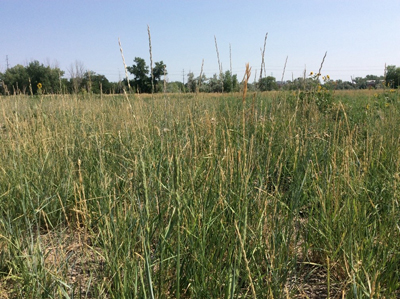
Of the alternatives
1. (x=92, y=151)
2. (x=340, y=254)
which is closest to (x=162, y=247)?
(x=340, y=254)

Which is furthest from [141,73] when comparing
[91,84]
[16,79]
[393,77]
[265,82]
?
[16,79]

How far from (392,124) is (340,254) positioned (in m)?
1.70

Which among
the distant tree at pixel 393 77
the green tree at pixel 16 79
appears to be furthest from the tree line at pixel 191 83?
the green tree at pixel 16 79

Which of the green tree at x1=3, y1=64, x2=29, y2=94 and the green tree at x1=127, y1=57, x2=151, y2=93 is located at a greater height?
the green tree at x1=3, y1=64, x2=29, y2=94

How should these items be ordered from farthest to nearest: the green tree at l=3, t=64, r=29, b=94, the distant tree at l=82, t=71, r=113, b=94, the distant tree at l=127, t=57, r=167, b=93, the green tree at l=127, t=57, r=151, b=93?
the green tree at l=3, t=64, r=29, b=94 < the distant tree at l=82, t=71, r=113, b=94 < the green tree at l=127, t=57, r=151, b=93 < the distant tree at l=127, t=57, r=167, b=93

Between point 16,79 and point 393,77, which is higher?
point 16,79

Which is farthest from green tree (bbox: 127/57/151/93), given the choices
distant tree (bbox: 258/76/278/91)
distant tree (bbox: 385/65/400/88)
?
distant tree (bbox: 385/65/400/88)

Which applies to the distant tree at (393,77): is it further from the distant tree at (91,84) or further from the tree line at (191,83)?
the distant tree at (91,84)

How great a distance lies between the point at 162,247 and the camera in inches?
42.3

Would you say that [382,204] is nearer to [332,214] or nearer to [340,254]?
[332,214]

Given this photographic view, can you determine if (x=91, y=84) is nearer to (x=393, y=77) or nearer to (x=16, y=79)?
(x=393, y=77)

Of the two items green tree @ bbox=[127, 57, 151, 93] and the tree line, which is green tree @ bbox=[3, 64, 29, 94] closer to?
the tree line

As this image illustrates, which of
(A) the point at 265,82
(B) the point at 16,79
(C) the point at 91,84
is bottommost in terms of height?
(A) the point at 265,82

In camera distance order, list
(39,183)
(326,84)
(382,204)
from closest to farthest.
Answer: (382,204), (39,183), (326,84)
